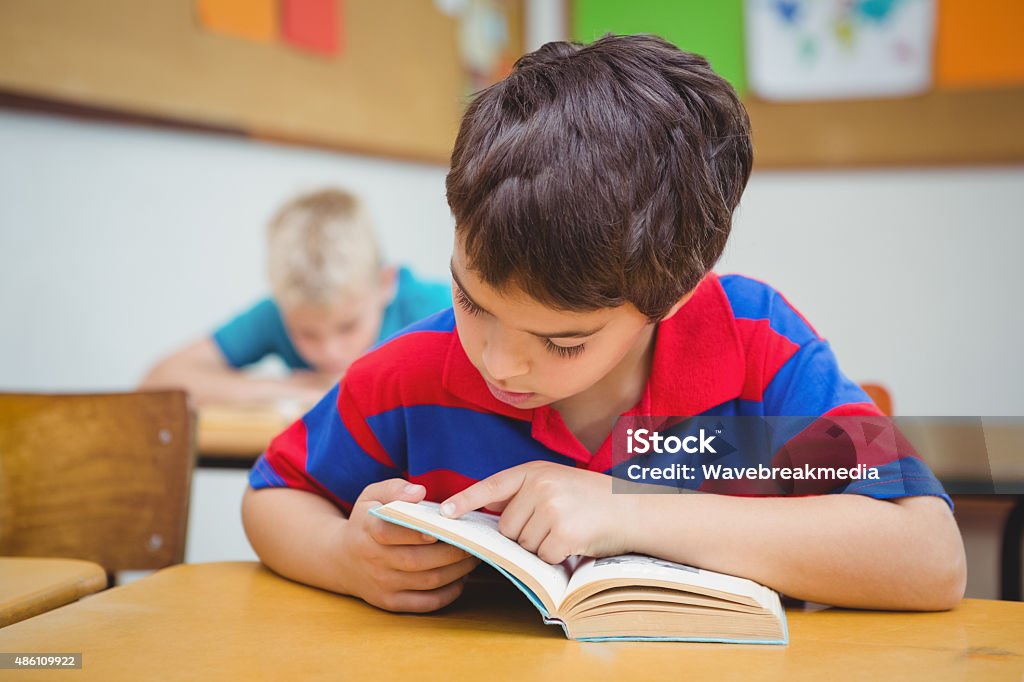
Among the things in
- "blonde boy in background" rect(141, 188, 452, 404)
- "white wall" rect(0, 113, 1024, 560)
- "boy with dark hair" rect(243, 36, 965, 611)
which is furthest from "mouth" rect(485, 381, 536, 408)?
"blonde boy in background" rect(141, 188, 452, 404)

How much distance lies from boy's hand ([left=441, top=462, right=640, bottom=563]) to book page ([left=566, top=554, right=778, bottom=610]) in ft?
0.06

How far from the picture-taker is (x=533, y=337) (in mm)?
708

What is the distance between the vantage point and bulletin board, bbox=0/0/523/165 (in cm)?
216

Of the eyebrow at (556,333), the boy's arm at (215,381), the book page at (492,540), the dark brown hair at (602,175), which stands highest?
the dark brown hair at (602,175)

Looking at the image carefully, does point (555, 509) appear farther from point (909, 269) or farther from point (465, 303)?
point (909, 269)

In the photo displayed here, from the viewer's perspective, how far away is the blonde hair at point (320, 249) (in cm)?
230

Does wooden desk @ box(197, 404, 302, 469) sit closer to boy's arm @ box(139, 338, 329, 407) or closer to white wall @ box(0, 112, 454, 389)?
boy's arm @ box(139, 338, 329, 407)

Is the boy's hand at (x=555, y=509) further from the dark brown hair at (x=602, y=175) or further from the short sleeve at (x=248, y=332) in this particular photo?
the short sleeve at (x=248, y=332)

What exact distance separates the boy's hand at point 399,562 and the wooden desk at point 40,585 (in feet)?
0.80

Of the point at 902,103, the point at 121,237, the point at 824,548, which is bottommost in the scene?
the point at 824,548

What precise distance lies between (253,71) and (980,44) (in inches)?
85.8

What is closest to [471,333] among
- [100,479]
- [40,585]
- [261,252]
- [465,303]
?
[465,303]

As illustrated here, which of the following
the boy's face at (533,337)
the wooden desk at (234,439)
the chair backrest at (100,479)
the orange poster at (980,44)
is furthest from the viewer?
the orange poster at (980,44)

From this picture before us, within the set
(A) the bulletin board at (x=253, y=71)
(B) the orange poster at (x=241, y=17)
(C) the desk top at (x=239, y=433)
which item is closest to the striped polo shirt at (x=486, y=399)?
(C) the desk top at (x=239, y=433)
